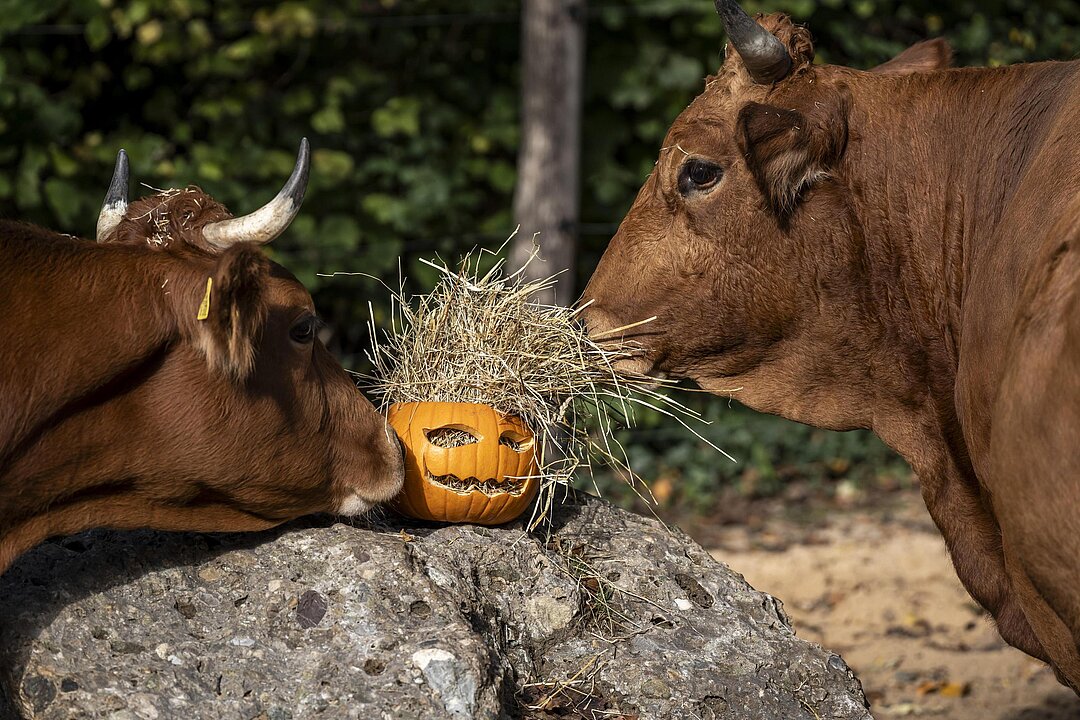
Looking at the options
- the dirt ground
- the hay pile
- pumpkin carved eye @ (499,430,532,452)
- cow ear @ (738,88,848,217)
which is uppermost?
cow ear @ (738,88,848,217)

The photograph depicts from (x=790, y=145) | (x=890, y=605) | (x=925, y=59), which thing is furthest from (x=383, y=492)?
(x=890, y=605)

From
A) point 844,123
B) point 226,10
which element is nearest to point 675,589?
point 844,123

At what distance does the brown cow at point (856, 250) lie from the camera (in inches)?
149

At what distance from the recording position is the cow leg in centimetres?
285

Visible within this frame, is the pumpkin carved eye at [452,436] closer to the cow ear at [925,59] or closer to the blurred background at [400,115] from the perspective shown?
the cow ear at [925,59]

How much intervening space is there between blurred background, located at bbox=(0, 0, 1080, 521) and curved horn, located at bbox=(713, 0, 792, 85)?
3211 millimetres

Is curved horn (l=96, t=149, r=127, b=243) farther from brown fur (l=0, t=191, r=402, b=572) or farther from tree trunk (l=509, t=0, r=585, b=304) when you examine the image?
tree trunk (l=509, t=0, r=585, b=304)

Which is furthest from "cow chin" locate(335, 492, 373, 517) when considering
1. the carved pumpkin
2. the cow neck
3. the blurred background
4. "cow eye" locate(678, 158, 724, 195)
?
the blurred background

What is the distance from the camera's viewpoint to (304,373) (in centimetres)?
356

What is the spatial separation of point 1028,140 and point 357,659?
243cm

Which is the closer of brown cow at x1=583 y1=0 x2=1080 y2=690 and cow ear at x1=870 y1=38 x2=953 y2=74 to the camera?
brown cow at x1=583 y1=0 x2=1080 y2=690

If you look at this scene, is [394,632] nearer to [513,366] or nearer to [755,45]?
[513,366]

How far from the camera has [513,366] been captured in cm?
395

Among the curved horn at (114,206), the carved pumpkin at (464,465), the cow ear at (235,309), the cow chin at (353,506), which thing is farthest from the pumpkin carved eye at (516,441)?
the curved horn at (114,206)
